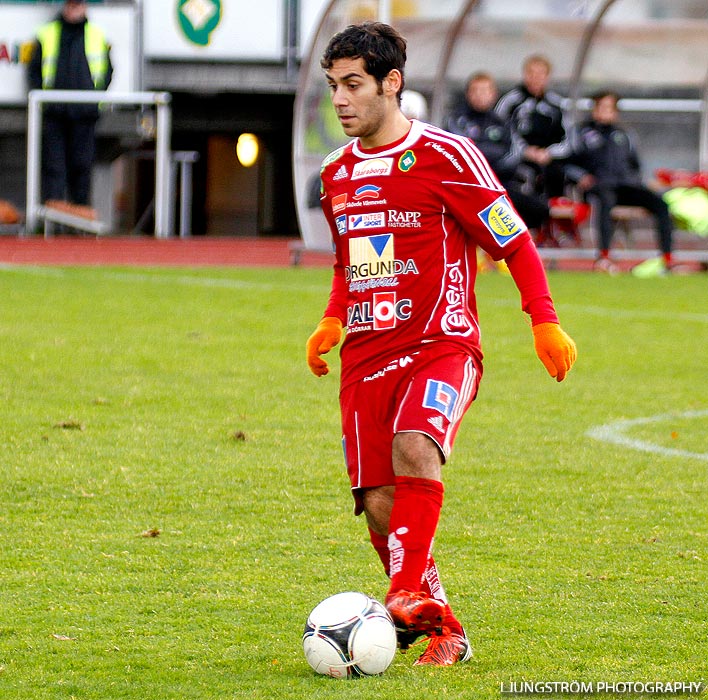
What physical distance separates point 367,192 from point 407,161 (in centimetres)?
13

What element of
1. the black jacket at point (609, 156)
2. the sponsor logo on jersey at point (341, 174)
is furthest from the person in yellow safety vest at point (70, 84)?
the sponsor logo on jersey at point (341, 174)

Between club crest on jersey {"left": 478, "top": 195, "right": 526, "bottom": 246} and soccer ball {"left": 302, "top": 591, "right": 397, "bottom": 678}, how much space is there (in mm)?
983

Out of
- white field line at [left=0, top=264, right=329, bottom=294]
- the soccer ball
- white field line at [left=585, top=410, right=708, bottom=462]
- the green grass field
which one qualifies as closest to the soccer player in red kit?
the soccer ball

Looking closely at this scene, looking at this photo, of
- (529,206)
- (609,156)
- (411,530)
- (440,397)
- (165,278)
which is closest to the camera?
(411,530)

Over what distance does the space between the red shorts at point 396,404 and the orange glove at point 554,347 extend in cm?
19

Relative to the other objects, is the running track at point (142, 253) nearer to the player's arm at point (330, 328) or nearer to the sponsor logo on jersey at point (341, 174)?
the player's arm at point (330, 328)

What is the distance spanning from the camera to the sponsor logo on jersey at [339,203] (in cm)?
383

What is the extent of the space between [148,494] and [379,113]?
200cm

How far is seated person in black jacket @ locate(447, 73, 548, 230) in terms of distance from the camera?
1476 cm

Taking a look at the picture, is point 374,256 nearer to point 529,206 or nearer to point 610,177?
point 529,206

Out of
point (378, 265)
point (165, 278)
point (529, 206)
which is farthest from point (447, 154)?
point (529, 206)

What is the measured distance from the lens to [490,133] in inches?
585

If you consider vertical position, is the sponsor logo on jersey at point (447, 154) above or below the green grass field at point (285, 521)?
above

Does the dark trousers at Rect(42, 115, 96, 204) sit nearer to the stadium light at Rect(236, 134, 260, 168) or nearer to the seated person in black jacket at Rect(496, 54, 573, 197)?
the seated person in black jacket at Rect(496, 54, 573, 197)
